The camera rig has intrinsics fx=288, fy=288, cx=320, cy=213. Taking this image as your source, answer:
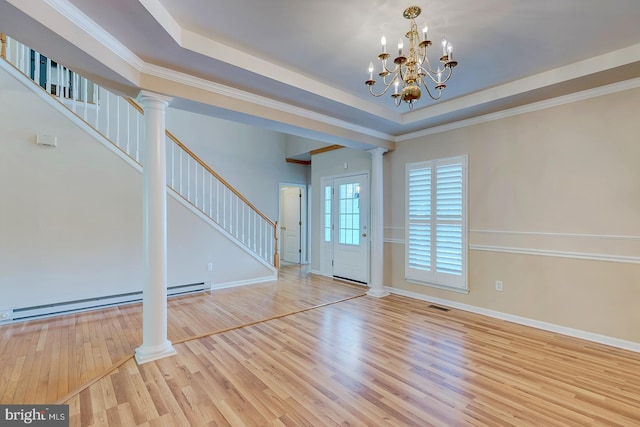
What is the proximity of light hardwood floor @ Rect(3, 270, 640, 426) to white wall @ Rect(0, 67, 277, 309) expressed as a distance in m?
1.61

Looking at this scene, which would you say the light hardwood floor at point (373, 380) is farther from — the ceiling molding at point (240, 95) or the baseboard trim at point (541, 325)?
the ceiling molding at point (240, 95)

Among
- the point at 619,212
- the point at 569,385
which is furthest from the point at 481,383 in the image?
the point at 619,212

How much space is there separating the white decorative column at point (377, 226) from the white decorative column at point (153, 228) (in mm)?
3119

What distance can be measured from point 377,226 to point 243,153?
12.3 feet

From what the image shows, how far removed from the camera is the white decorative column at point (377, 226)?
470 cm

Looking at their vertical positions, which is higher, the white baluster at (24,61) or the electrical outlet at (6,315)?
the white baluster at (24,61)

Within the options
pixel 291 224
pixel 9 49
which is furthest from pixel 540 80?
pixel 9 49

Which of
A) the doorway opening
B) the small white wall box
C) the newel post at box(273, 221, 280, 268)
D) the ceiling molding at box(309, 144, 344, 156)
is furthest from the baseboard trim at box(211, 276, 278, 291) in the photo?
the small white wall box

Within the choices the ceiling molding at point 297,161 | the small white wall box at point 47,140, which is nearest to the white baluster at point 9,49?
the small white wall box at point 47,140

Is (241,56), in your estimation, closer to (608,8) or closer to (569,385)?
(608,8)

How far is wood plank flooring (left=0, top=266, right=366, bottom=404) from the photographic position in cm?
222

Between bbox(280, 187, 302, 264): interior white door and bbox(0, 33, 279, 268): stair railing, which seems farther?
bbox(280, 187, 302, 264): interior white door

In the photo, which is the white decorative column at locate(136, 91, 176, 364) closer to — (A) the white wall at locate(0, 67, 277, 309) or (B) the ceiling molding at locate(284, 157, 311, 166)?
(A) the white wall at locate(0, 67, 277, 309)

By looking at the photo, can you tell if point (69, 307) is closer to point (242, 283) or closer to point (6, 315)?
point (6, 315)
